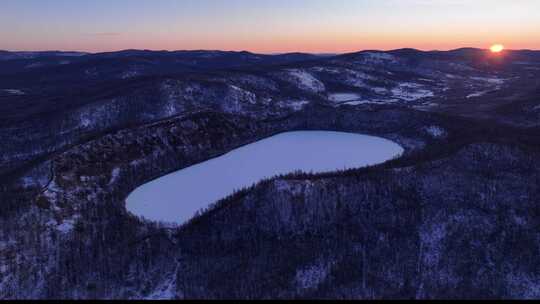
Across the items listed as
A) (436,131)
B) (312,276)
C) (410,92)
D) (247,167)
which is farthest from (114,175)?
(410,92)

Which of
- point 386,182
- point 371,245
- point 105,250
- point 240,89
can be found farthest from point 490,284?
point 240,89

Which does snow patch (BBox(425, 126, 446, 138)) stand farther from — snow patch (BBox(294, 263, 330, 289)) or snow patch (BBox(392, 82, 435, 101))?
snow patch (BBox(392, 82, 435, 101))

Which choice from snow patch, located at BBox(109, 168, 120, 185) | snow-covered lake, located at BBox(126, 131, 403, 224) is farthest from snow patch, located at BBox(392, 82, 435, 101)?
snow patch, located at BBox(109, 168, 120, 185)

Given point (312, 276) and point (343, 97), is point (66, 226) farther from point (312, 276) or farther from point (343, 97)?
point (343, 97)

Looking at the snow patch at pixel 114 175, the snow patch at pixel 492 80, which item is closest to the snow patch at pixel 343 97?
the snow patch at pixel 492 80

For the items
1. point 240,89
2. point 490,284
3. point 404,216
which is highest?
point 240,89

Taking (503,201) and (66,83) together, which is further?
(66,83)

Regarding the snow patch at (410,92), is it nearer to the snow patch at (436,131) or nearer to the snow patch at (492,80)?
the snow patch at (492,80)

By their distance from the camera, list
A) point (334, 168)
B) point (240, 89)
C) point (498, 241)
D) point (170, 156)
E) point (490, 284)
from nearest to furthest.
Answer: point (490, 284) → point (498, 241) → point (334, 168) → point (170, 156) → point (240, 89)

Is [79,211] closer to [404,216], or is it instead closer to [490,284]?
[404,216]
